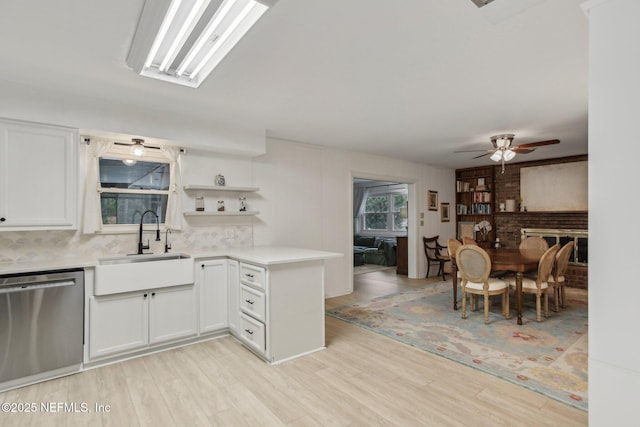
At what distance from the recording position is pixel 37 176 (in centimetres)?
281

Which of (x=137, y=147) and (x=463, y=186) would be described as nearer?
(x=137, y=147)

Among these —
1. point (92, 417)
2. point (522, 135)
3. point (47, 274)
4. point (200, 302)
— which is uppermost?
point (522, 135)

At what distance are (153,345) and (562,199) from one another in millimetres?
7088

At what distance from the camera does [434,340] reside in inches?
134

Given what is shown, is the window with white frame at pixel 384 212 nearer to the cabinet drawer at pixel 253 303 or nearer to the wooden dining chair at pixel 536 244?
the wooden dining chair at pixel 536 244

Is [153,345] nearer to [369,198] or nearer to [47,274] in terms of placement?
[47,274]

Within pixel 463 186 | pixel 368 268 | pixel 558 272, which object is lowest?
pixel 368 268

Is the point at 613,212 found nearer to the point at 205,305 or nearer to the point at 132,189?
the point at 205,305

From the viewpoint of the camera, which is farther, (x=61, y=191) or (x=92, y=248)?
(x=92, y=248)

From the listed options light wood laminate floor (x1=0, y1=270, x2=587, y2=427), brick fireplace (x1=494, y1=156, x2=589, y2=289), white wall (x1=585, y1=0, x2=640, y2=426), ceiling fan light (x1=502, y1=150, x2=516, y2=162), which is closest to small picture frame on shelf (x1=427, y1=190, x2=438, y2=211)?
brick fireplace (x1=494, y1=156, x2=589, y2=289)

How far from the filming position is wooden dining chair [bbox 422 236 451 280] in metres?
6.85

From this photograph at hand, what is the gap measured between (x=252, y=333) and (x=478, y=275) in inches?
107

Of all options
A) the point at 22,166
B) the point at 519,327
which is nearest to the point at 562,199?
the point at 519,327

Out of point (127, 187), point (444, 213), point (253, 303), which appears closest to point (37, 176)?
point (127, 187)
